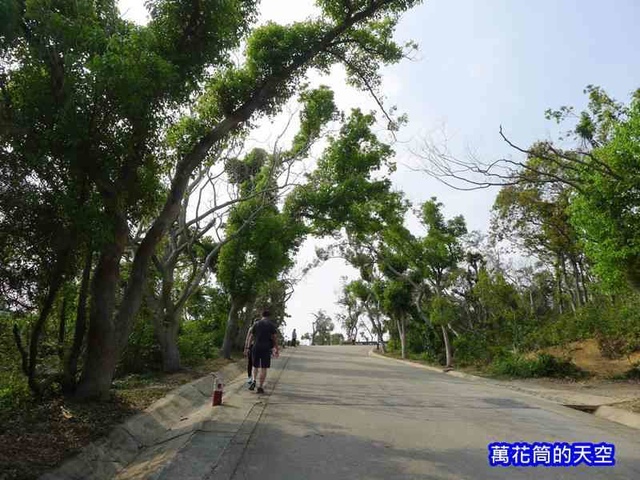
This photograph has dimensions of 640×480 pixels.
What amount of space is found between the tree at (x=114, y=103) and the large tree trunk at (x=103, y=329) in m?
0.02

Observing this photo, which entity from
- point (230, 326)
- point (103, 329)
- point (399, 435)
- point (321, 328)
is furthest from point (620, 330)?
point (321, 328)

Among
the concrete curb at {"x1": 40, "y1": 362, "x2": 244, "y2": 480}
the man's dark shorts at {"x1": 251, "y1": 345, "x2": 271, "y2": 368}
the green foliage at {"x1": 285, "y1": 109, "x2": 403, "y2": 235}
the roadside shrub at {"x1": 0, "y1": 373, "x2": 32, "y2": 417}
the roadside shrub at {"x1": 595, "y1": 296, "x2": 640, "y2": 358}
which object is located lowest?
the concrete curb at {"x1": 40, "y1": 362, "x2": 244, "y2": 480}

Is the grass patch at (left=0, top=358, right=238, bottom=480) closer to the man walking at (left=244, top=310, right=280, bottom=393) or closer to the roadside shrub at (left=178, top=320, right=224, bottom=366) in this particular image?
the man walking at (left=244, top=310, right=280, bottom=393)

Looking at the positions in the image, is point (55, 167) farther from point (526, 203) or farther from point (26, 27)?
point (526, 203)

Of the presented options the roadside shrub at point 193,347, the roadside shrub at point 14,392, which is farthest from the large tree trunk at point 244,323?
the roadside shrub at point 14,392

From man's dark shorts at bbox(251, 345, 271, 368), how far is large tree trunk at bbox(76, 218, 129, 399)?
364 centimetres

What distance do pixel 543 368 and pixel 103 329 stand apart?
566 inches

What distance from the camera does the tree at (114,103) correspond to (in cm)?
658

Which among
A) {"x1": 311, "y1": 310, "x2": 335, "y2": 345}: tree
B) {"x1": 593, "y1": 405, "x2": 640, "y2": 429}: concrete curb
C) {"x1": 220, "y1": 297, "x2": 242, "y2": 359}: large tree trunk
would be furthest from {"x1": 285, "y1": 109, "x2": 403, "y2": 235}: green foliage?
{"x1": 311, "y1": 310, "x2": 335, "y2": 345}: tree

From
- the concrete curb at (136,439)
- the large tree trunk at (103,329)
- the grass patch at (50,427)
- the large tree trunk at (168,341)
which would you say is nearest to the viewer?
the grass patch at (50,427)

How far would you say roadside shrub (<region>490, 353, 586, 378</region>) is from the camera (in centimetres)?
1631

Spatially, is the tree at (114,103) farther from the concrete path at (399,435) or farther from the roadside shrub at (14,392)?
the concrete path at (399,435)

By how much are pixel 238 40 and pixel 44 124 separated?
3.57 m

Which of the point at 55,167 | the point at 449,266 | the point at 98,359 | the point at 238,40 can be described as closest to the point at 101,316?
the point at 98,359
